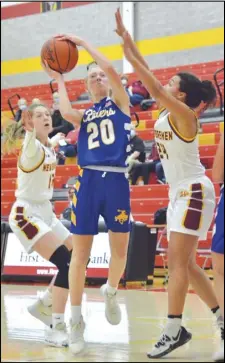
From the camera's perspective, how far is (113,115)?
3.88 m

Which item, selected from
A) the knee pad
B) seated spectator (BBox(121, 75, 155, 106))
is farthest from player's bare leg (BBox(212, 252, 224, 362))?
seated spectator (BBox(121, 75, 155, 106))

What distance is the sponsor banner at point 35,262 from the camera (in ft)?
24.9

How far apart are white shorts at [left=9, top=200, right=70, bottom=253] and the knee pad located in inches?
6.9

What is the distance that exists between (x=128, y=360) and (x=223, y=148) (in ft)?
4.22

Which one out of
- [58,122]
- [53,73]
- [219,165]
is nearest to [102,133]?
[53,73]

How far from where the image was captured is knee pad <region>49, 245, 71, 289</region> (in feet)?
13.4

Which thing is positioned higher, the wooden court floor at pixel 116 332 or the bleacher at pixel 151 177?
the bleacher at pixel 151 177

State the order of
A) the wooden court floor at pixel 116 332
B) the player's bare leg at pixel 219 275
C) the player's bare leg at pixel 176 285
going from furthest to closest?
1. the wooden court floor at pixel 116 332
2. the player's bare leg at pixel 176 285
3. the player's bare leg at pixel 219 275

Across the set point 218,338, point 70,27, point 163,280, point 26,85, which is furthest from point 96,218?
point 26,85

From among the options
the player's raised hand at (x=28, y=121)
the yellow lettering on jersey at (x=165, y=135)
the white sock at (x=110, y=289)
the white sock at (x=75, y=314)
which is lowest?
the white sock at (x=75, y=314)

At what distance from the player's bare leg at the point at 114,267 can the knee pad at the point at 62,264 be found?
10.5 inches

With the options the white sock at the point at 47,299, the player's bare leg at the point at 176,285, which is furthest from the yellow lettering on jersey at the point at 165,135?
the white sock at the point at 47,299

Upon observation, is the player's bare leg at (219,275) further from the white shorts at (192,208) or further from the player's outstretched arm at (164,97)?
the player's outstretched arm at (164,97)

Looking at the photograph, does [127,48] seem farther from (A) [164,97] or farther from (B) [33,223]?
(B) [33,223]
